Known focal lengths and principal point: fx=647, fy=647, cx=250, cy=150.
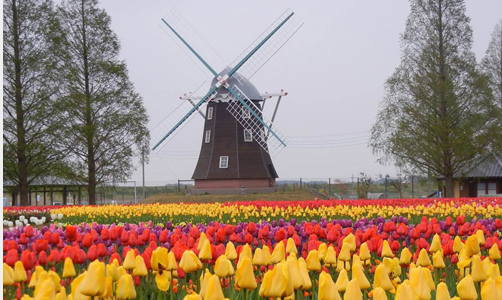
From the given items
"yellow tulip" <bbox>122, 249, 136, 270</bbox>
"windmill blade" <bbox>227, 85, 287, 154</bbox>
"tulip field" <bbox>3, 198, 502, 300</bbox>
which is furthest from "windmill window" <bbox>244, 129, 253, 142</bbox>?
"yellow tulip" <bbox>122, 249, 136, 270</bbox>

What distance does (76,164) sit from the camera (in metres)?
29.0

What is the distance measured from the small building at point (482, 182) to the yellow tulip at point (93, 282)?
37.3 m

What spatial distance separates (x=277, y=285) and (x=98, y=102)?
28.5 meters

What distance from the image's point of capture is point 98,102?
3014 centimetres

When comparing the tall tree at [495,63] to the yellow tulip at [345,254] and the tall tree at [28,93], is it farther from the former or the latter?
the yellow tulip at [345,254]

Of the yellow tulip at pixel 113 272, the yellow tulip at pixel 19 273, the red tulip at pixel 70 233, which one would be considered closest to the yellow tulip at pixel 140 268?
the yellow tulip at pixel 113 272

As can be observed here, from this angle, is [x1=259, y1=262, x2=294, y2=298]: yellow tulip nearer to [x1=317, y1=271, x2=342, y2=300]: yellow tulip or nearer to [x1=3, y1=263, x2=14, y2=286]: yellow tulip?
[x1=317, y1=271, x2=342, y2=300]: yellow tulip

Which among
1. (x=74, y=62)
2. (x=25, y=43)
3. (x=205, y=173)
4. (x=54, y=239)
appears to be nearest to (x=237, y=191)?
(x=205, y=173)

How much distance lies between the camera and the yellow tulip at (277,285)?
108 inches

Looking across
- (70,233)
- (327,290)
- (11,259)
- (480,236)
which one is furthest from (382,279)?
(70,233)

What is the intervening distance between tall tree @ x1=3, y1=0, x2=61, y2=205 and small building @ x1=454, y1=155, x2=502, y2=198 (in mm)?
23879

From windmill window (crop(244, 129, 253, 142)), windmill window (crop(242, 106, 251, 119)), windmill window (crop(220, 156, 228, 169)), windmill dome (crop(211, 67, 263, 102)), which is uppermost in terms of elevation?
windmill dome (crop(211, 67, 263, 102))

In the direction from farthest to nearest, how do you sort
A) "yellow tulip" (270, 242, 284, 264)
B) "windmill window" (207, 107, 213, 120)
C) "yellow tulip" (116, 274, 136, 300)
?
1. "windmill window" (207, 107, 213, 120)
2. "yellow tulip" (270, 242, 284, 264)
3. "yellow tulip" (116, 274, 136, 300)

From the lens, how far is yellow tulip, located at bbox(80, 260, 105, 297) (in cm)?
273
